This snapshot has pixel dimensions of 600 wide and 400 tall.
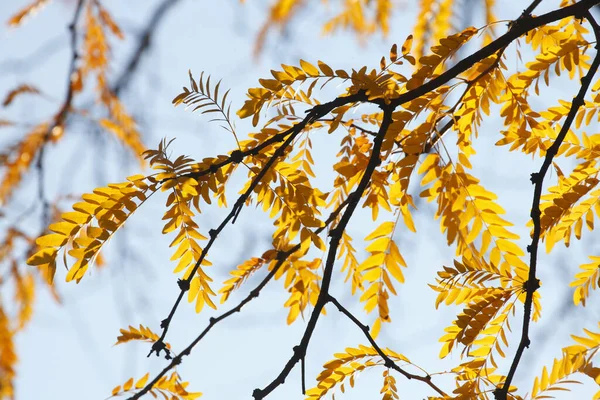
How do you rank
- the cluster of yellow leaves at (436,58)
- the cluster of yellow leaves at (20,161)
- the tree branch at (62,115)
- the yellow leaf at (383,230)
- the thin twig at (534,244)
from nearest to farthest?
the thin twig at (534,244)
the cluster of yellow leaves at (436,58)
the yellow leaf at (383,230)
the tree branch at (62,115)
the cluster of yellow leaves at (20,161)

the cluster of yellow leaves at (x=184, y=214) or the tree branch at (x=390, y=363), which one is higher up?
the cluster of yellow leaves at (x=184, y=214)

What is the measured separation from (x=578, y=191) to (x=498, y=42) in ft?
0.89

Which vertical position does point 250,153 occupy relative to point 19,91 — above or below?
below

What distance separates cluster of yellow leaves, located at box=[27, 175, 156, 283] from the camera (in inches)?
35.2

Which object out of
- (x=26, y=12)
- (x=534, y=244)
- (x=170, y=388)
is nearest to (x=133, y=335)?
(x=170, y=388)

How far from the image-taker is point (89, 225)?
0.95 m

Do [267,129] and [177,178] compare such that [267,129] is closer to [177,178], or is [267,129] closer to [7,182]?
[177,178]

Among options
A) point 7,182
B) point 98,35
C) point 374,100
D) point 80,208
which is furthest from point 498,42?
point 7,182

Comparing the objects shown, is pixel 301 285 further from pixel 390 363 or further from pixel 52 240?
pixel 52 240

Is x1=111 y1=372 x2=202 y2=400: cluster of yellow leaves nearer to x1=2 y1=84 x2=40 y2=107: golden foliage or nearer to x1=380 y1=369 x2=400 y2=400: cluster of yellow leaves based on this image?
x1=380 y1=369 x2=400 y2=400: cluster of yellow leaves

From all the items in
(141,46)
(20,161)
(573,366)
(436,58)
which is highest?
(141,46)

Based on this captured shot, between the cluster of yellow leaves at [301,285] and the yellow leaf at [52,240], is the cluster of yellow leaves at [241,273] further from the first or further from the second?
the yellow leaf at [52,240]

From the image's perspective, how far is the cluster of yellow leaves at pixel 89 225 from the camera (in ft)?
2.94

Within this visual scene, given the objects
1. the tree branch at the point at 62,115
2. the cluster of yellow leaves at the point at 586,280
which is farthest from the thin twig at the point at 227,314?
the tree branch at the point at 62,115
